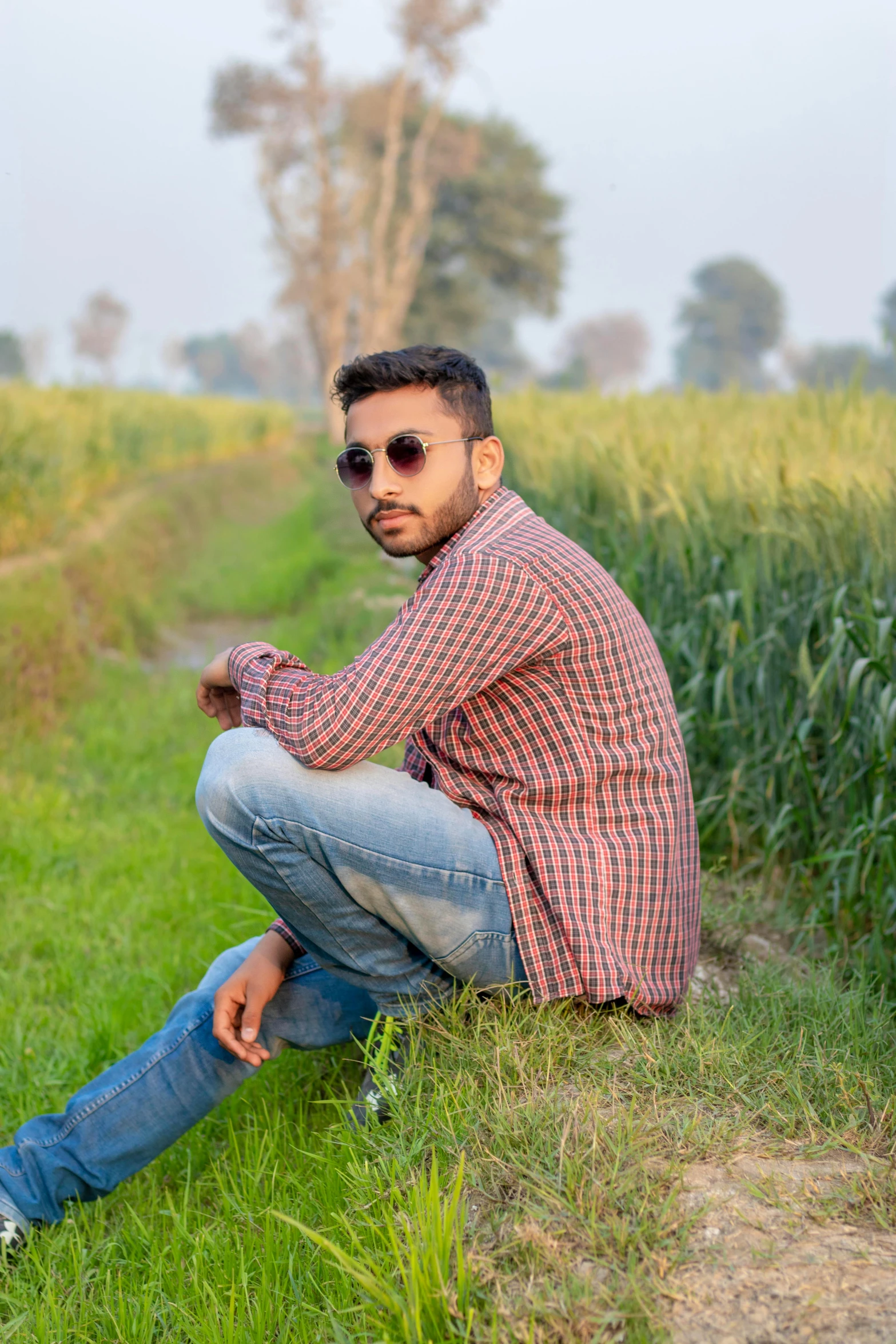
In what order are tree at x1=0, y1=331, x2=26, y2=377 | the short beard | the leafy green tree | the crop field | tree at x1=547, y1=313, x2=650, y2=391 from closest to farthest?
the crop field < the short beard < the leafy green tree < tree at x1=0, y1=331, x2=26, y2=377 < tree at x1=547, y1=313, x2=650, y2=391

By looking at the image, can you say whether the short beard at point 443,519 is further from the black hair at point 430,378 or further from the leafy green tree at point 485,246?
the leafy green tree at point 485,246

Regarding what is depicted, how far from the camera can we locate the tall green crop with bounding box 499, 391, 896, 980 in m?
2.60

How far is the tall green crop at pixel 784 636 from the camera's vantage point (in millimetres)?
2604

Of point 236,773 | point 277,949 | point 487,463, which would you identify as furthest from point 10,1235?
point 487,463

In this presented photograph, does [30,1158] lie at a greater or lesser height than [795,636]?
lesser

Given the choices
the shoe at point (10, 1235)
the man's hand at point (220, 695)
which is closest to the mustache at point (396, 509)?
the man's hand at point (220, 695)

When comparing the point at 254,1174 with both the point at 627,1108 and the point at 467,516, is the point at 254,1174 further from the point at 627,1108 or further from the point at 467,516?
the point at 467,516

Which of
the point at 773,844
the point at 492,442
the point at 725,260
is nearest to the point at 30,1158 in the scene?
the point at 492,442

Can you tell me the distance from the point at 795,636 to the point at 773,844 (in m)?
0.55

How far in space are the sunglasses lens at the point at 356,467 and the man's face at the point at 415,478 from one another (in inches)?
0.5

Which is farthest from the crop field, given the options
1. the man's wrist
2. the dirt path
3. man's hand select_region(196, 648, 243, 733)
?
man's hand select_region(196, 648, 243, 733)

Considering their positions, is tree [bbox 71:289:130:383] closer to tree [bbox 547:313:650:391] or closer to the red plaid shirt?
tree [bbox 547:313:650:391]

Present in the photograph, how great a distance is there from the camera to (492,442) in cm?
189

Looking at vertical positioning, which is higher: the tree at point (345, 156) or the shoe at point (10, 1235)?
the tree at point (345, 156)
